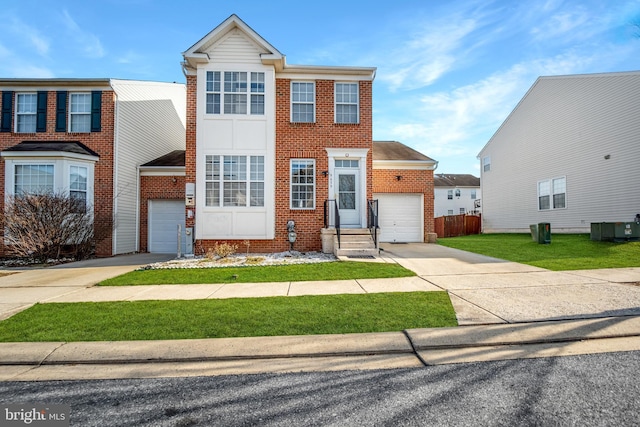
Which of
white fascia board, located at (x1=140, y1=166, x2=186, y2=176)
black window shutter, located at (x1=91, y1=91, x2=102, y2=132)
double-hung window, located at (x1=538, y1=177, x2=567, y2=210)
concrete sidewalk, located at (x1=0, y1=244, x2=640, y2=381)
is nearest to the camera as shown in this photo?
concrete sidewalk, located at (x1=0, y1=244, x2=640, y2=381)

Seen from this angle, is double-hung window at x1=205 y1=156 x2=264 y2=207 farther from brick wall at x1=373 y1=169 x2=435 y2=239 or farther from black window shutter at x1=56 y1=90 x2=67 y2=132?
black window shutter at x1=56 y1=90 x2=67 y2=132

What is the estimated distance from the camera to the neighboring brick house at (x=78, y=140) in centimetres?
1261

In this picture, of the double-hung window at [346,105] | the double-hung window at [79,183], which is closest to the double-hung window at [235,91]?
the double-hung window at [346,105]

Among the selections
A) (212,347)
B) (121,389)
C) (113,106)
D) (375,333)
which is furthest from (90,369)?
(113,106)

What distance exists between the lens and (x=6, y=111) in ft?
44.2

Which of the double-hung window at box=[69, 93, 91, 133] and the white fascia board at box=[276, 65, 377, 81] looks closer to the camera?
the white fascia board at box=[276, 65, 377, 81]

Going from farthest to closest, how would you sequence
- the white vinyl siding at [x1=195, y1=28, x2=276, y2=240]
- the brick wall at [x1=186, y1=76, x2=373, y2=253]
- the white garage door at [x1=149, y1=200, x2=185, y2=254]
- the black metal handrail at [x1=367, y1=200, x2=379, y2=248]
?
the white garage door at [x1=149, y1=200, x2=185, y2=254], the brick wall at [x1=186, y1=76, x2=373, y2=253], the white vinyl siding at [x1=195, y1=28, x2=276, y2=240], the black metal handrail at [x1=367, y1=200, x2=379, y2=248]

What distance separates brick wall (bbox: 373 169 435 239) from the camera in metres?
15.2

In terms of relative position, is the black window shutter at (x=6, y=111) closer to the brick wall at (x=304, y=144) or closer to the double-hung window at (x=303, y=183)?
the brick wall at (x=304, y=144)

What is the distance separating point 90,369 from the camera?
11.4 feet

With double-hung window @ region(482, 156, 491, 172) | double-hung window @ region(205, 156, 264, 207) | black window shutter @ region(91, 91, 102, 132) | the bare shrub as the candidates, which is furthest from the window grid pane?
double-hung window @ region(482, 156, 491, 172)

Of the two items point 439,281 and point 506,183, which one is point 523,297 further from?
point 506,183

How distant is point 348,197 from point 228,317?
8584mm

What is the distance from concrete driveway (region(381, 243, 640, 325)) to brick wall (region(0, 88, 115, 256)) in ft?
39.9
